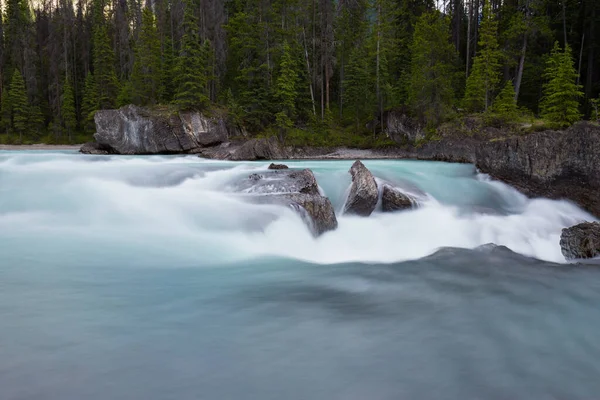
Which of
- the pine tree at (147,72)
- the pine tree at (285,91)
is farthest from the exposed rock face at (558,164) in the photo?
the pine tree at (147,72)

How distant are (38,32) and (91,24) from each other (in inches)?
264

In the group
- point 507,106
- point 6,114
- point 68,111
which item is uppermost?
point 68,111

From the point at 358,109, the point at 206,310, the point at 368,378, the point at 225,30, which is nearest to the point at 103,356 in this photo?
the point at 206,310

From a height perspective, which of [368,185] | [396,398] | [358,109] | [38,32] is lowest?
[396,398]

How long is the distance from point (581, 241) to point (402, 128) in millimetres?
22132

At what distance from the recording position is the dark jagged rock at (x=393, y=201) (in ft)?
35.0

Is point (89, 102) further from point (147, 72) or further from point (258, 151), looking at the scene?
point (258, 151)

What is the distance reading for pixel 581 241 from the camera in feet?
24.6

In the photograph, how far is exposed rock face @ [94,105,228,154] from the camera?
1033 inches

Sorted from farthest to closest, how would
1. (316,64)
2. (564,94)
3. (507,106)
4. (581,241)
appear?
(316,64) < (507,106) < (564,94) < (581,241)

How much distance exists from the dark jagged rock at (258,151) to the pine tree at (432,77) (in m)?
10.2

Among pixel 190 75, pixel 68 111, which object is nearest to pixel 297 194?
pixel 190 75

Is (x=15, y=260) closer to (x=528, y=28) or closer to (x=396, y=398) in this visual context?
(x=396, y=398)

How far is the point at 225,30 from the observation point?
116 ft
